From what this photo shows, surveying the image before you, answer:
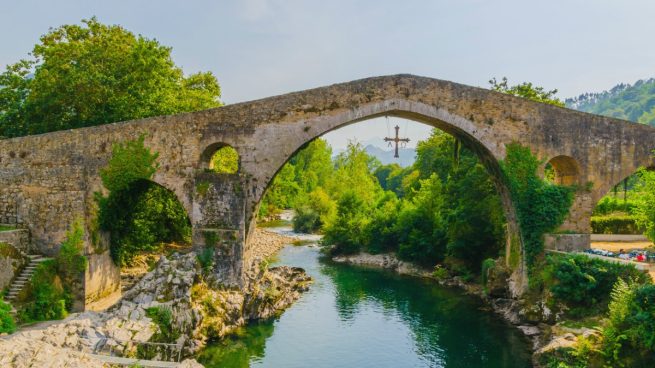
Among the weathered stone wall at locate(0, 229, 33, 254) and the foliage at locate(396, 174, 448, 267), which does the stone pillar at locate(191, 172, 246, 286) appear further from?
the foliage at locate(396, 174, 448, 267)

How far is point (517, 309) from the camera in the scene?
18875mm

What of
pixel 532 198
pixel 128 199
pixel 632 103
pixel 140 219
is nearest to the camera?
pixel 532 198

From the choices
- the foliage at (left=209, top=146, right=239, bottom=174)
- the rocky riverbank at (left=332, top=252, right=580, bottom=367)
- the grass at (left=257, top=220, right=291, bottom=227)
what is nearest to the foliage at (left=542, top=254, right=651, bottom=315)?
the rocky riverbank at (left=332, top=252, right=580, bottom=367)

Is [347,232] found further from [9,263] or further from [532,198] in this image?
[9,263]

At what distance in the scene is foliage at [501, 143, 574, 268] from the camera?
18.6 meters

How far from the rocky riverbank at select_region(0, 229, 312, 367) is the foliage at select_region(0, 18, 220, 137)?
794 cm

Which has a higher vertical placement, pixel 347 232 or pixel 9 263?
pixel 347 232

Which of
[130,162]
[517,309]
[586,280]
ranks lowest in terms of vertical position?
[517,309]

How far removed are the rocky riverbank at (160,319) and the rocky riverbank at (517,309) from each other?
26.8 ft

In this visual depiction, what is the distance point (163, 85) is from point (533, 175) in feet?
50.9

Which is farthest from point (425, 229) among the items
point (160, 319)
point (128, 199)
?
point (160, 319)

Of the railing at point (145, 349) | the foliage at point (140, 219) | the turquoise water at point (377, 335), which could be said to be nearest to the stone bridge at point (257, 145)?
the foliage at point (140, 219)

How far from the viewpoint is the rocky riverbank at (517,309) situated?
14574mm

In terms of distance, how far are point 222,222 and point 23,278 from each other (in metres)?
5.88
